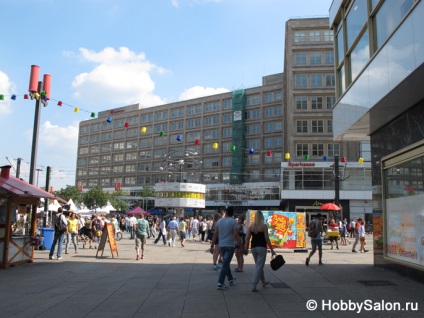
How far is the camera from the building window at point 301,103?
52281 millimetres

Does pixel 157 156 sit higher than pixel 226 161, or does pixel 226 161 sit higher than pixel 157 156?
pixel 157 156

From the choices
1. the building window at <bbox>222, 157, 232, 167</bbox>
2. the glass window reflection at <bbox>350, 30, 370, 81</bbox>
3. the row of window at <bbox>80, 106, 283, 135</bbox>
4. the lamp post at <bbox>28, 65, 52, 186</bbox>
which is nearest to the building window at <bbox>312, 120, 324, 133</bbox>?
the row of window at <bbox>80, 106, 283, 135</bbox>

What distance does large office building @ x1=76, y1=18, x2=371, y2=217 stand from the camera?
50688 millimetres

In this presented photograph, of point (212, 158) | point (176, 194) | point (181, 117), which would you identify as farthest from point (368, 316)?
point (181, 117)

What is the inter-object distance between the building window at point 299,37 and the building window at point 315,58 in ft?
7.66

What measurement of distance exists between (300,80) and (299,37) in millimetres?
5997

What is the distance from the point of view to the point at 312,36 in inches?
2078

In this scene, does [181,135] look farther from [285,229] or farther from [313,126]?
[285,229]

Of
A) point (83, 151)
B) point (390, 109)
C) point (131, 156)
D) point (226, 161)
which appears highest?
point (83, 151)

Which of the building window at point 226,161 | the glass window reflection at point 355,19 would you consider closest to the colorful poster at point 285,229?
the glass window reflection at point 355,19

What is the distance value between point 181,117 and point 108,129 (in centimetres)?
2333

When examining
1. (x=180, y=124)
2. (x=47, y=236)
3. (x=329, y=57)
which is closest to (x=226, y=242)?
(x=47, y=236)

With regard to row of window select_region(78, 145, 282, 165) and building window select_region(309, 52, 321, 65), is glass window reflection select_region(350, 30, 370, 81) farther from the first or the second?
row of window select_region(78, 145, 282, 165)

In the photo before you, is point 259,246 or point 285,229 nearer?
point 259,246
